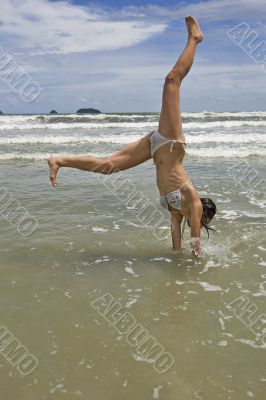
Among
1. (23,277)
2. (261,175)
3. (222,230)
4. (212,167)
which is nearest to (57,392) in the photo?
(23,277)

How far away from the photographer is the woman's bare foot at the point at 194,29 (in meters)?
5.23

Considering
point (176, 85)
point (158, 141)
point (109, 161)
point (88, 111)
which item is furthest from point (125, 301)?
point (88, 111)

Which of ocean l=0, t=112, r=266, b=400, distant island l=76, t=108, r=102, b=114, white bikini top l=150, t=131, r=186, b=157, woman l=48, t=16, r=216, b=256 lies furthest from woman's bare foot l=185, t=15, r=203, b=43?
distant island l=76, t=108, r=102, b=114

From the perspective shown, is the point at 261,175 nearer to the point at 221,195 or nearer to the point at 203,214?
the point at 221,195

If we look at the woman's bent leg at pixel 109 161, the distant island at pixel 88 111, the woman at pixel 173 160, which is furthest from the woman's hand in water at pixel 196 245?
the distant island at pixel 88 111

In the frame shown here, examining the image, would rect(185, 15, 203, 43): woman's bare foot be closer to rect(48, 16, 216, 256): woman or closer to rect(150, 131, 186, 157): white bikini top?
rect(48, 16, 216, 256): woman

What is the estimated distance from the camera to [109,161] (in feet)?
17.9

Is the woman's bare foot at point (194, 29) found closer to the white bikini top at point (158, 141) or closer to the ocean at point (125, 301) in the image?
the white bikini top at point (158, 141)

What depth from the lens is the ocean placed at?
2.98m

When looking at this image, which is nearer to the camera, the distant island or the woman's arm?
the woman's arm

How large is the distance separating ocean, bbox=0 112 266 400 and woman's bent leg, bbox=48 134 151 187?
1.03 metres

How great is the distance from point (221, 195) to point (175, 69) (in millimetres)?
3911

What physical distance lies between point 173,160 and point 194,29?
1.57m

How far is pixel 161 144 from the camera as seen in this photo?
211 inches
